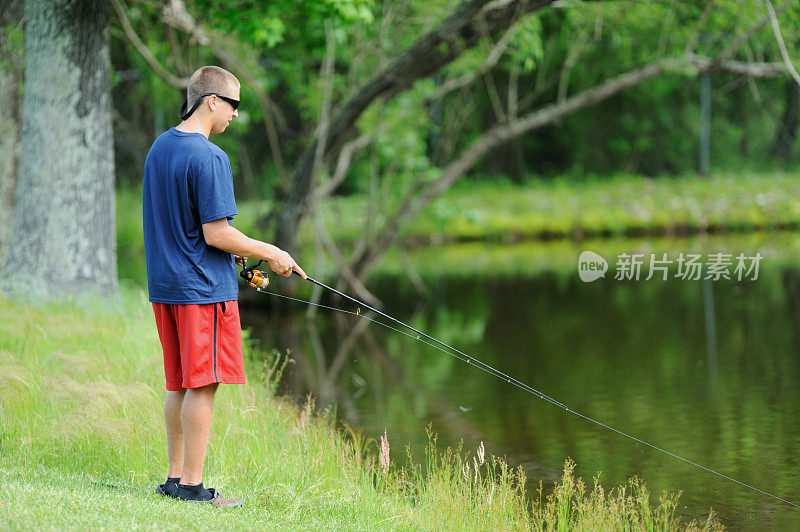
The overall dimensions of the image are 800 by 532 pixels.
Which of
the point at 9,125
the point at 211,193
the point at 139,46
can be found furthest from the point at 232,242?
the point at 139,46

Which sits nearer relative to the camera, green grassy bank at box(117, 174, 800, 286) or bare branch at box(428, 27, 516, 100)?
bare branch at box(428, 27, 516, 100)

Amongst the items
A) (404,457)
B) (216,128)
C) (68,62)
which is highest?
(68,62)

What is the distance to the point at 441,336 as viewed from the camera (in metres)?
9.82

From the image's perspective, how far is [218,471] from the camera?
15.5ft

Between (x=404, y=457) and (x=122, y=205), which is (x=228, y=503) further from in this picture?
(x=122, y=205)

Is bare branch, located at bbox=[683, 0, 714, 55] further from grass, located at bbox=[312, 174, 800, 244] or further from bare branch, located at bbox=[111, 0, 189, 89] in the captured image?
grass, located at bbox=[312, 174, 800, 244]

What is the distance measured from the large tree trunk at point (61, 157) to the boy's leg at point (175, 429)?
4.38m

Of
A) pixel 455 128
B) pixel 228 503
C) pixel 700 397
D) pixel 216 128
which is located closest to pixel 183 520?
pixel 228 503

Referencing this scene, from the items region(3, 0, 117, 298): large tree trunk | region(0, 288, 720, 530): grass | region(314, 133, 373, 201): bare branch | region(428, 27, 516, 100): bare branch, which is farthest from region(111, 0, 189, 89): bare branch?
region(0, 288, 720, 530): grass

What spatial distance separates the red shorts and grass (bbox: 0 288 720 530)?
48 cm

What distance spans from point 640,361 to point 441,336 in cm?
201

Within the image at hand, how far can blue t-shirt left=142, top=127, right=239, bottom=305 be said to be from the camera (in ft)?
12.7

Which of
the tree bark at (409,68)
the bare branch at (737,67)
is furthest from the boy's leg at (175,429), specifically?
the bare branch at (737,67)

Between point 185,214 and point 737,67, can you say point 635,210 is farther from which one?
point 185,214
